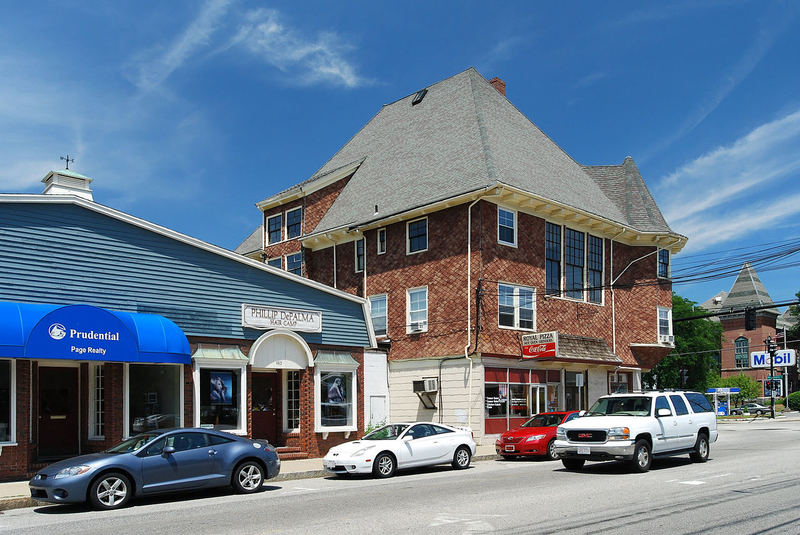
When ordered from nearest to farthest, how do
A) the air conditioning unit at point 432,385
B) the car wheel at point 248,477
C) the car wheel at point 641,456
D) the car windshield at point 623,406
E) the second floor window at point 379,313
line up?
Result: the car wheel at point 248,477 < the car wheel at point 641,456 < the car windshield at point 623,406 < the air conditioning unit at point 432,385 < the second floor window at point 379,313

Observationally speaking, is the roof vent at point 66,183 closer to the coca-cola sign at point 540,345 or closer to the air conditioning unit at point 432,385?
the air conditioning unit at point 432,385

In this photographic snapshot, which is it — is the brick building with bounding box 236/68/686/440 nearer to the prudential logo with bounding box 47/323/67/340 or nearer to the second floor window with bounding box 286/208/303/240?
the second floor window with bounding box 286/208/303/240

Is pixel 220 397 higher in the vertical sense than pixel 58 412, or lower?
higher

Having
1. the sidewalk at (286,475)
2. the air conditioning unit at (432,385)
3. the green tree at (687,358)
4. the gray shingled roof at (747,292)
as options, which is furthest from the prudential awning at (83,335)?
the gray shingled roof at (747,292)

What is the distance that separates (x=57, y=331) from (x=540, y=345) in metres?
16.1

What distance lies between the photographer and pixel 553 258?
2853 centimetres

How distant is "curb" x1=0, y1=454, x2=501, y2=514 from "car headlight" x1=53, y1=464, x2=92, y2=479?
4.16 feet

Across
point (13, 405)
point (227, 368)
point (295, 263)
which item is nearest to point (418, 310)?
point (295, 263)

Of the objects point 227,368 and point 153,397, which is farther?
point 227,368

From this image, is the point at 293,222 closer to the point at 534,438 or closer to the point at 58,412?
the point at 58,412

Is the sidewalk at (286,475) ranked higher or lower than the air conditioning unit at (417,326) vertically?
lower

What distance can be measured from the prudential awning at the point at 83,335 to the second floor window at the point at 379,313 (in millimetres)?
11945

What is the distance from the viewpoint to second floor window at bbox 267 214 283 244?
3475 centimetres

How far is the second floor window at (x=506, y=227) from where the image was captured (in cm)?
2631
